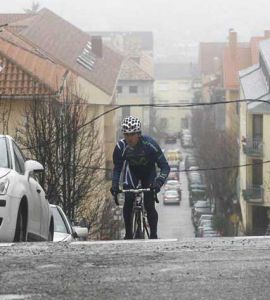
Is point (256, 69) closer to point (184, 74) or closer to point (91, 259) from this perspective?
point (91, 259)

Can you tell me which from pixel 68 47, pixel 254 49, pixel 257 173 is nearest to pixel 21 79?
pixel 257 173

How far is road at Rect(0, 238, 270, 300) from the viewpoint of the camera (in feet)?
25.6

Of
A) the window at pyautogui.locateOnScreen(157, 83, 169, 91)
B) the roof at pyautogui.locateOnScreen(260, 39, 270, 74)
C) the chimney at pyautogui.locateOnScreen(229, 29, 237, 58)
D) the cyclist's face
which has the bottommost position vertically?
the cyclist's face

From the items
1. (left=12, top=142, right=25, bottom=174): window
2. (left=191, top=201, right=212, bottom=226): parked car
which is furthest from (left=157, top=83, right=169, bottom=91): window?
(left=12, top=142, right=25, bottom=174): window

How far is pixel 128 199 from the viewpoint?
13.4 metres

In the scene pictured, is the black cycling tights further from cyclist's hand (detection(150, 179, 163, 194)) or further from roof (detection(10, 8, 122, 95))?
roof (detection(10, 8, 122, 95))

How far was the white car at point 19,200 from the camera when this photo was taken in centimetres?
1147

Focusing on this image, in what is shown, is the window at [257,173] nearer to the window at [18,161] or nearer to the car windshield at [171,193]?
the car windshield at [171,193]

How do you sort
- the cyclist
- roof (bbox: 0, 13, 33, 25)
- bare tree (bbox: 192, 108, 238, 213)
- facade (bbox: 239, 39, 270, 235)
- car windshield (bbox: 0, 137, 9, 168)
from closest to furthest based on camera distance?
car windshield (bbox: 0, 137, 9, 168), the cyclist, facade (bbox: 239, 39, 270, 235), bare tree (bbox: 192, 108, 238, 213), roof (bbox: 0, 13, 33, 25)

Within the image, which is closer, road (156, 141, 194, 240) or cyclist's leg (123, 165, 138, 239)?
cyclist's leg (123, 165, 138, 239)

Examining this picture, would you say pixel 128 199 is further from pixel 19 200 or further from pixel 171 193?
pixel 171 193

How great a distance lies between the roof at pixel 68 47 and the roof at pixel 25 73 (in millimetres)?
12415

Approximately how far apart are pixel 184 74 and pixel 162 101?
18043 millimetres

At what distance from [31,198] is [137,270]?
3757 mm
